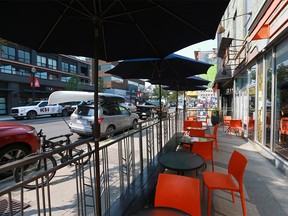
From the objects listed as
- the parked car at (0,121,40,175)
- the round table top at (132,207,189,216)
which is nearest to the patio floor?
the round table top at (132,207,189,216)

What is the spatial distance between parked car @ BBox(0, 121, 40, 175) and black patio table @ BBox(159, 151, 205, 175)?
3601 millimetres

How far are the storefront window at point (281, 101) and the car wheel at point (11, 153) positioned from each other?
21.0 feet

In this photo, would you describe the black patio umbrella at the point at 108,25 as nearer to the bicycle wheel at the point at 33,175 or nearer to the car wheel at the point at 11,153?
the bicycle wheel at the point at 33,175

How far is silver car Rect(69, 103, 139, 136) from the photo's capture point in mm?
8320

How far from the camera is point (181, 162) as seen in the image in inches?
121

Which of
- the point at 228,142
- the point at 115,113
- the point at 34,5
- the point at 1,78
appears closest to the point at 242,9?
the point at 228,142

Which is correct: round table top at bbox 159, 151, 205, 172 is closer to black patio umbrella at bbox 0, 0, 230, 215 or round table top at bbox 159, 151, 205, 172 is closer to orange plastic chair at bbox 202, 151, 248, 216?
orange plastic chair at bbox 202, 151, 248, 216

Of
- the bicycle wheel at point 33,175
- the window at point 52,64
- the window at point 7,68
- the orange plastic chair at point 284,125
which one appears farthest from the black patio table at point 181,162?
the window at point 52,64

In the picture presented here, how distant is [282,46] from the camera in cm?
470

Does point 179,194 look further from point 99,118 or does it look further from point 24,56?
point 24,56

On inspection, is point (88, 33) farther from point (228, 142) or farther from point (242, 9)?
point (242, 9)

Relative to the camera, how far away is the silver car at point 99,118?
8320 millimetres

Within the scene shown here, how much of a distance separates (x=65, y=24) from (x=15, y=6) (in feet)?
1.71

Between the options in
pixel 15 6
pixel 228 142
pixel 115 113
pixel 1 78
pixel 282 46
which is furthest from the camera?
pixel 1 78
